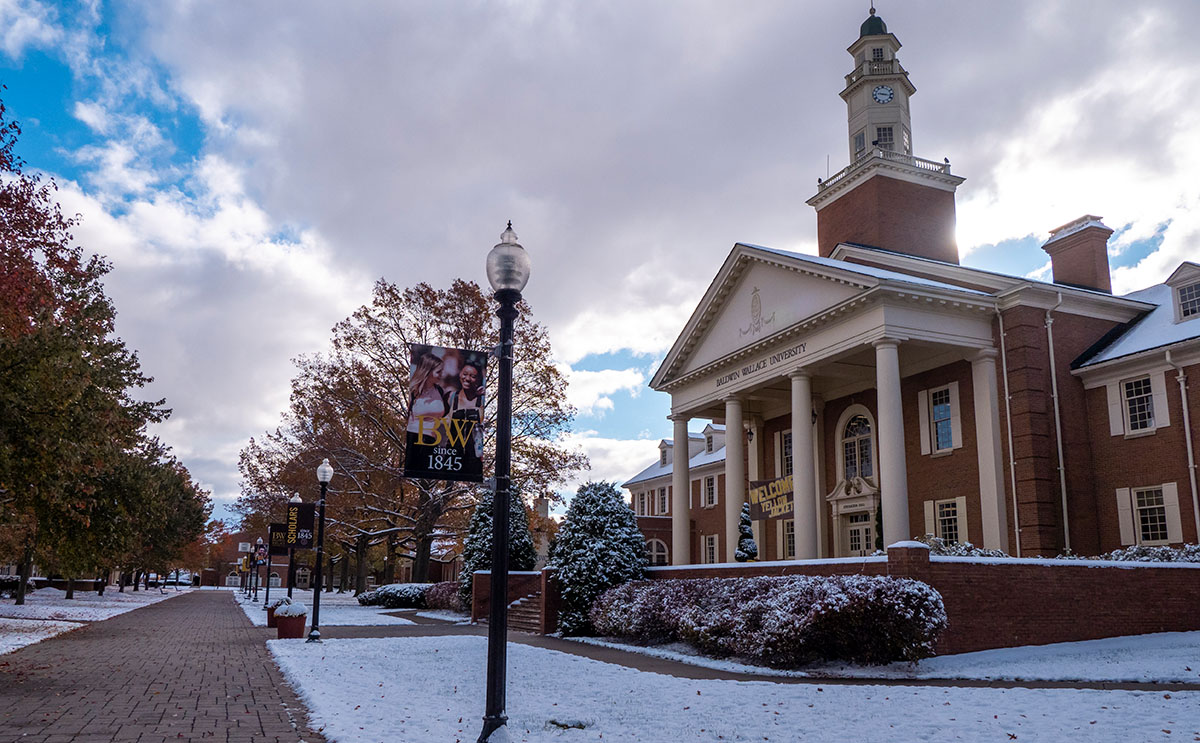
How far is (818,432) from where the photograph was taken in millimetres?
31094

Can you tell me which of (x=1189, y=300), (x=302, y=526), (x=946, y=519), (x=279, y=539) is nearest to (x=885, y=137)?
(x=1189, y=300)

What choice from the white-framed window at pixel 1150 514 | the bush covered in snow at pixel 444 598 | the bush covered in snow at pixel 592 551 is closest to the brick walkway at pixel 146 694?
the bush covered in snow at pixel 592 551

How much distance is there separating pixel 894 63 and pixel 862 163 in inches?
180

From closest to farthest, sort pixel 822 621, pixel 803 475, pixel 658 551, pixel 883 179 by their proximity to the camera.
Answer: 1. pixel 822 621
2. pixel 803 475
3. pixel 883 179
4. pixel 658 551

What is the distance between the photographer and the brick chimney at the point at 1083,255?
2781 cm

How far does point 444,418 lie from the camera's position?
26.0 feet

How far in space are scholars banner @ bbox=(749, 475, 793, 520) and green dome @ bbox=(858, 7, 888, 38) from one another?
18720mm

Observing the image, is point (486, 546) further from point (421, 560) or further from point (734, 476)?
point (734, 476)

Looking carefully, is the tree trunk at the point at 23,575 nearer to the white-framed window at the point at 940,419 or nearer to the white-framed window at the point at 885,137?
the white-framed window at the point at 940,419

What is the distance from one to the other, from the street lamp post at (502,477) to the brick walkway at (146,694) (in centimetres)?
242

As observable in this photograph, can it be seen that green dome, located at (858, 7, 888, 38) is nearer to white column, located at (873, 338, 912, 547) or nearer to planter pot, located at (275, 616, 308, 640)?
A: white column, located at (873, 338, 912, 547)

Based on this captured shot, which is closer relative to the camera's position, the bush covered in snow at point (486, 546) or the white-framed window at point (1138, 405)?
the white-framed window at point (1138, 405)

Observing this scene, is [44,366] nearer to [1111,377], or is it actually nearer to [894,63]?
[1111,377]

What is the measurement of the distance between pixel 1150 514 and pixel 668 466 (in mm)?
36667
